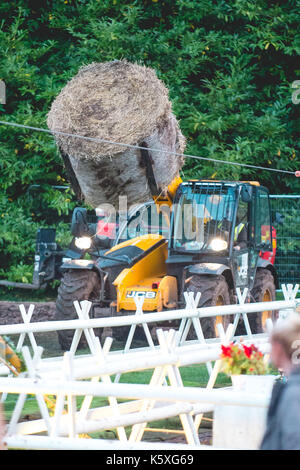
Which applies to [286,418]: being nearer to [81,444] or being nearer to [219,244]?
[81,444]

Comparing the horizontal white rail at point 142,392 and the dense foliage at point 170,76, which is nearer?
the horizontal white rail at point 142,392

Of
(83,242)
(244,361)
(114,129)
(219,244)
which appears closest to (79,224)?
(83,242)

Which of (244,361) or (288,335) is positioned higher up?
(244,361)

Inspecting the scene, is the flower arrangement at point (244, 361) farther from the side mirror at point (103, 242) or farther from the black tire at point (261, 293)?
the side mirror at point (103, 242)

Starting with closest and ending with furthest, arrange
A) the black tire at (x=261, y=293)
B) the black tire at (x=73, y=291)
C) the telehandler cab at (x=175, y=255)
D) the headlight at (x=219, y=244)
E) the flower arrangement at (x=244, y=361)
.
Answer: the flower arrangement at (x=244, y=361), the telehandler cab at (x=175, y=255), the black tire at (x=73, y=291), the headlight at (x=219, y=244), the black tire at (x=261, y=293)

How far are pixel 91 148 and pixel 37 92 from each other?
10785mm

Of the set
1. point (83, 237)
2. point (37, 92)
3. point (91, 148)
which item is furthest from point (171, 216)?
point (37, 92)

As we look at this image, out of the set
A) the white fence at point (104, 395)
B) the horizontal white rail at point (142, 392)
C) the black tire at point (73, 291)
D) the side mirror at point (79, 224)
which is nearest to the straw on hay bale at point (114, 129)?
the side mirror at point (79, 224)

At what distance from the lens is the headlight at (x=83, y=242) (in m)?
12.6

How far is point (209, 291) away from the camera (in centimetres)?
1166

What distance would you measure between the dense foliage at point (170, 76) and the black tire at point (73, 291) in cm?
706

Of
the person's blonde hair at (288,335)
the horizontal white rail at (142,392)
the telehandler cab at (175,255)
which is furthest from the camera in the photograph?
the telehandler cab at (175,255)

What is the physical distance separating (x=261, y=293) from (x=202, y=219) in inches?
68.6

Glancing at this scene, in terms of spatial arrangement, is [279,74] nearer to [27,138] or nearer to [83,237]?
[27,138]
